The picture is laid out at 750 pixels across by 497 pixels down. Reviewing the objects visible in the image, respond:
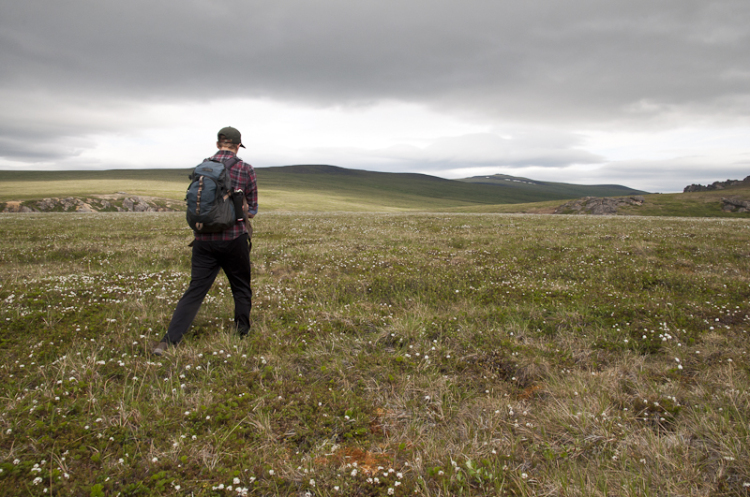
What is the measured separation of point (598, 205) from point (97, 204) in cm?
10981

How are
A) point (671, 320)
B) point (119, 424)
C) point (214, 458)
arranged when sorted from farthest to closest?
point (671, 320)
point (119, 424)
point (214, 458)

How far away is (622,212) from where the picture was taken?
86000mm

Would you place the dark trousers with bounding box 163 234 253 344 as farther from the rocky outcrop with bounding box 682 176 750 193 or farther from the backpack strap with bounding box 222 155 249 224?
the rocky outcrop with bounding box 682 176 750 193

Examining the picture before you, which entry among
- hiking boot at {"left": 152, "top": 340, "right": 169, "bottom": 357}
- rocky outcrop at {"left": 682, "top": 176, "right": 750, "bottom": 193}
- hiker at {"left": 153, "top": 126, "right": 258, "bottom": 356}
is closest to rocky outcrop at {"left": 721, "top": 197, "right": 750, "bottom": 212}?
rocky outcrop at {"left": 682, "top": 176, "right": 750, "bottom": 193}

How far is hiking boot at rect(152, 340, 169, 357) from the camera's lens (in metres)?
6.13

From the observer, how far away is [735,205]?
288 ft

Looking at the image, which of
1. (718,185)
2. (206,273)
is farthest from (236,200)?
(718,185)

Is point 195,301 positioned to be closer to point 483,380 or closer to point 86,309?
point 86,309

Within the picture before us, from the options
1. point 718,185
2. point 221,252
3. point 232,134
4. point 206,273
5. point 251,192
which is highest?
point 718,185

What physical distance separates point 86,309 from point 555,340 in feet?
32.2

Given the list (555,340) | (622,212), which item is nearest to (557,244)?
(555,340)

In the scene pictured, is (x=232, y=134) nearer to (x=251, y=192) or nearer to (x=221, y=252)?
(x=251, y=192)

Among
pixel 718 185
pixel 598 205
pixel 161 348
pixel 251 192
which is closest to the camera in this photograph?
pixel 161 348

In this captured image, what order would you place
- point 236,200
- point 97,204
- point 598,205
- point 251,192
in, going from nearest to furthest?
point 236,200
point 251,192
point 97,204
point 598,205
